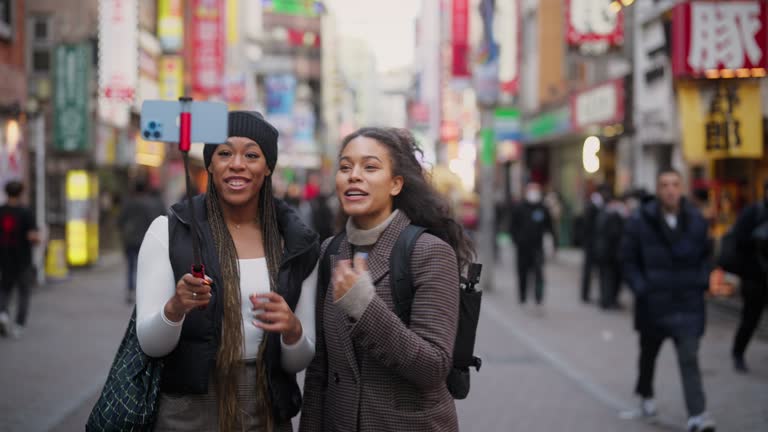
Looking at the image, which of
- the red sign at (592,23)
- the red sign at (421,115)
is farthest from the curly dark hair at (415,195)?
the red sign at (421,115)

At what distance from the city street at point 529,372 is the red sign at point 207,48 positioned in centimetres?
1735

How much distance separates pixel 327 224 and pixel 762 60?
814 cm

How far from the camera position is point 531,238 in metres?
15.0

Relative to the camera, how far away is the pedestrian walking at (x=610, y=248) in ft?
50.5

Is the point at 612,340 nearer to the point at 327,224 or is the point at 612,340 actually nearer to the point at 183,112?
Answer: the point at 327,224

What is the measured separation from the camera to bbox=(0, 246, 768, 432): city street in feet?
24.6

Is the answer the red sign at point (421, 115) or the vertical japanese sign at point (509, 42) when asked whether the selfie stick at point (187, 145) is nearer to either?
the vertical japanese sign at point (509, 42)

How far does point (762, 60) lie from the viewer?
13344 mm

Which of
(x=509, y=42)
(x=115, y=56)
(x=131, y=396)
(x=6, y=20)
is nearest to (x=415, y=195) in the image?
(x=131, y=396)

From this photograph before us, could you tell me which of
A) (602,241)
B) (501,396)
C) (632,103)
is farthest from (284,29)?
(501,396)

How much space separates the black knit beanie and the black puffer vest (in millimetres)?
202

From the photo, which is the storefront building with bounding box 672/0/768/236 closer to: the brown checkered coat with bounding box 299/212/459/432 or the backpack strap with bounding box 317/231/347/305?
the backpack strap with bounding box 317/231/347/305

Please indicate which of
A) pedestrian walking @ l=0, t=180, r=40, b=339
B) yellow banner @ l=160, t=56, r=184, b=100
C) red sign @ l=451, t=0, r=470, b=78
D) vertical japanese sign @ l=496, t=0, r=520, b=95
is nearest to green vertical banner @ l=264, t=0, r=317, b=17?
red sign @ l=451, t=0, r=470, b=78

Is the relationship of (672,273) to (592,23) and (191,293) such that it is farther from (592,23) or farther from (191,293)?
(592,23)
